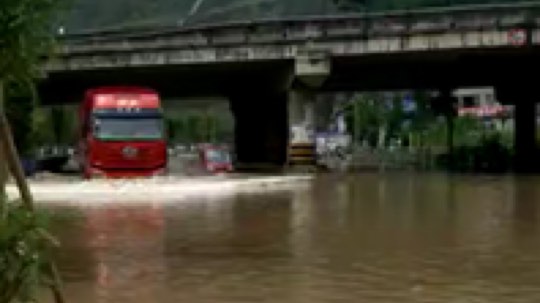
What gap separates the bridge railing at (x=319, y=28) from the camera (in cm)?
4384

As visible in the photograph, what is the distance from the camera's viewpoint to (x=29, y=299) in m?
5.68

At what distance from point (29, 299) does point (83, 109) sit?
41.7 meters

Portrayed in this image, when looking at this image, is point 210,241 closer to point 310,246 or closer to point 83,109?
point 310,246

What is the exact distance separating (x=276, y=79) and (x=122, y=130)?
1494 centimetres

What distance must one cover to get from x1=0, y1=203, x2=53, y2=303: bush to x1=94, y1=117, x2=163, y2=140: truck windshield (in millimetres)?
35271

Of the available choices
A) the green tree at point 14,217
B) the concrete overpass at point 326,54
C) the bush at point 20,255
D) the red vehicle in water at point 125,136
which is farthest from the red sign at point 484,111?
the bush at point 20,255

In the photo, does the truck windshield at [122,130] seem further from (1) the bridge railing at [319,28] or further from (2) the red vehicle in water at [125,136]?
(1) the bridge railing at [319,28]

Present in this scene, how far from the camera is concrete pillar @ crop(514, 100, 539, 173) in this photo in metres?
60.0

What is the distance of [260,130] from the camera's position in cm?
6950

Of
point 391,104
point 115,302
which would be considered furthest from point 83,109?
point 391,104

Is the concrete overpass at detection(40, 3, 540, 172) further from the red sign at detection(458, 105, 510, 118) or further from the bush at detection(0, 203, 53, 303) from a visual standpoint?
the red sign at detection(458, 105, 510, 118)

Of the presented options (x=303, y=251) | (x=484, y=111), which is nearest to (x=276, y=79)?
(x=303, y=251)

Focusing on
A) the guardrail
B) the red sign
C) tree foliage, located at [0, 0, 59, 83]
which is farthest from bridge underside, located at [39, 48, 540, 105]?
the red sign

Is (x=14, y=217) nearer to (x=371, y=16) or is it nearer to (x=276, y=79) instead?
(x=371, y=16)
